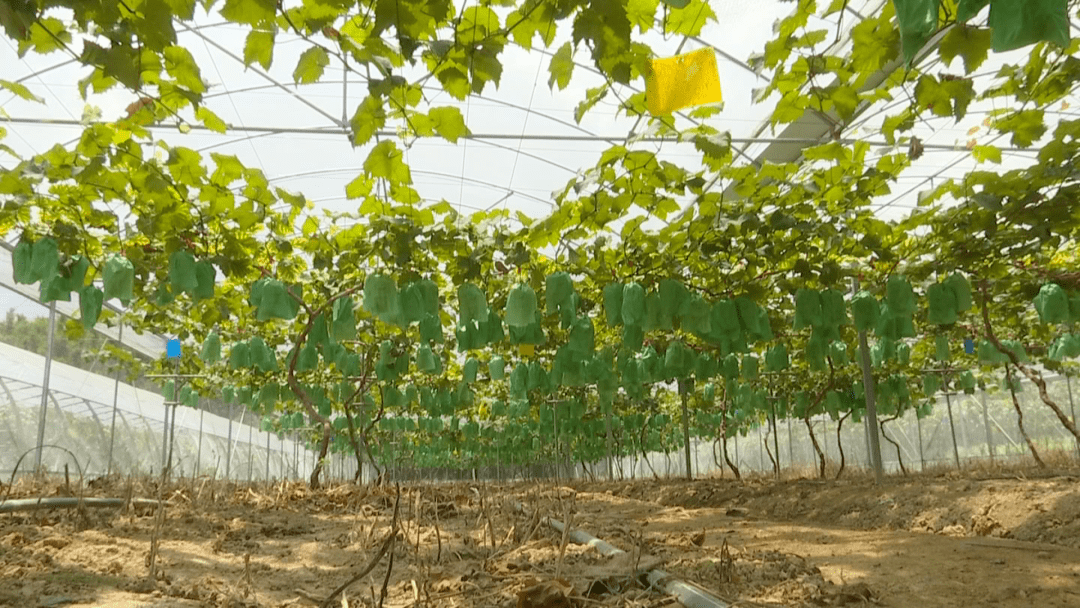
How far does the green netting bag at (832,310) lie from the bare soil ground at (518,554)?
141 centimetres

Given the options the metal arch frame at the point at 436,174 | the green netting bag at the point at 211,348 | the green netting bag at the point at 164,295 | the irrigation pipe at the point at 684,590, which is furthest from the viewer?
the metal arch frame at the point at 436,174

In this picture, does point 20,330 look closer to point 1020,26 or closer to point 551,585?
point 551,585

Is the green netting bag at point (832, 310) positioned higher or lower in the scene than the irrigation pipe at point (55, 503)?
higher

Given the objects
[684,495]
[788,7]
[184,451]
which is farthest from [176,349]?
[184,451]

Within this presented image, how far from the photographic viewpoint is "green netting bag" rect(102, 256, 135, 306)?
398cm

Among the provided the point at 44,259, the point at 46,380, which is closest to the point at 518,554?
the point at 44,259

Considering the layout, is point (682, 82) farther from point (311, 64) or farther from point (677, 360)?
point (677, 360)

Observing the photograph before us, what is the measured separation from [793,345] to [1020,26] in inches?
390

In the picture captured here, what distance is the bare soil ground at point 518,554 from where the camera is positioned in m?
2.57

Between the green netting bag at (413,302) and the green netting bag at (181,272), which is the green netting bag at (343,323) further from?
the green netting bag at (181,272)

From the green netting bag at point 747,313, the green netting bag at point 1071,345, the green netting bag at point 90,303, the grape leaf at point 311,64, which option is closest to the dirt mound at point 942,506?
the green netting bag at point 747,313

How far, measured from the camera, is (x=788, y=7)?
5656 millimetres

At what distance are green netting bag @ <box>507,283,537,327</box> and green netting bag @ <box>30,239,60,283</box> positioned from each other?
2349 millimetres

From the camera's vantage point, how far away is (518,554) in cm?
321
